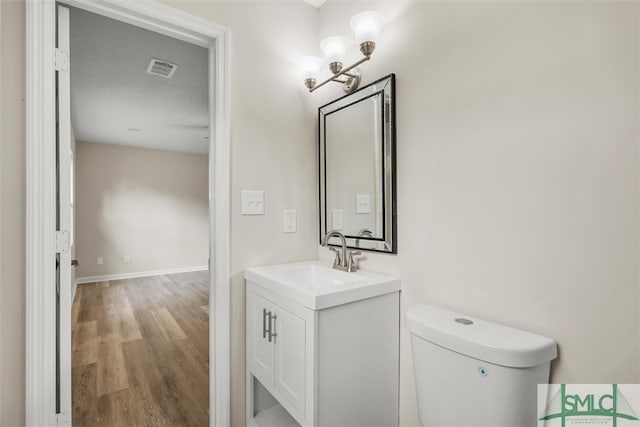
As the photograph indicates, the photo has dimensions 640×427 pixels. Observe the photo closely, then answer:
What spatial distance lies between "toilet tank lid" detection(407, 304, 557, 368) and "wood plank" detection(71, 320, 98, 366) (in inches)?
105

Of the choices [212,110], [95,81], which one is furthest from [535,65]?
[95,81]

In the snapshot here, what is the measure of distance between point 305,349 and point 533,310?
29.9 inches

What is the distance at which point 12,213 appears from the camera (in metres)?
1.18

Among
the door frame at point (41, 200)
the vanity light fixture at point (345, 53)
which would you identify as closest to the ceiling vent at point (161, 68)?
the door frame at point (41, 200)

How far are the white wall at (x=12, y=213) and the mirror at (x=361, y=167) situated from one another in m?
1.31

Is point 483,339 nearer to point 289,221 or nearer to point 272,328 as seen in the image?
point 272,328

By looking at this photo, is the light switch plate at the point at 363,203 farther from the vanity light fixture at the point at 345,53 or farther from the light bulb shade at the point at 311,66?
the light bulb shade at the point at 311,66

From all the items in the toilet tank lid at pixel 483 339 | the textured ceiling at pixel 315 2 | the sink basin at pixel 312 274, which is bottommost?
the toilet tank lid at pixel 483 339

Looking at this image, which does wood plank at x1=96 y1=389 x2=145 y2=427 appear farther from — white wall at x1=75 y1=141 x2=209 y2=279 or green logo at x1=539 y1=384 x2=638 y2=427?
white wall at x1=75 y1=141 x2=209 y2=279

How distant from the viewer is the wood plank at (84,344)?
8.30 feet

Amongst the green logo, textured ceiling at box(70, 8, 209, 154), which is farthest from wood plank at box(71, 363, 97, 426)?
textured ceiling at box(70, 8, 209, 154)

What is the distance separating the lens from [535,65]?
984mm

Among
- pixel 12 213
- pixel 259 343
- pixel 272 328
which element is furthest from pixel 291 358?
pixel 12 213

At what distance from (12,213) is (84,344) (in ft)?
7.28
